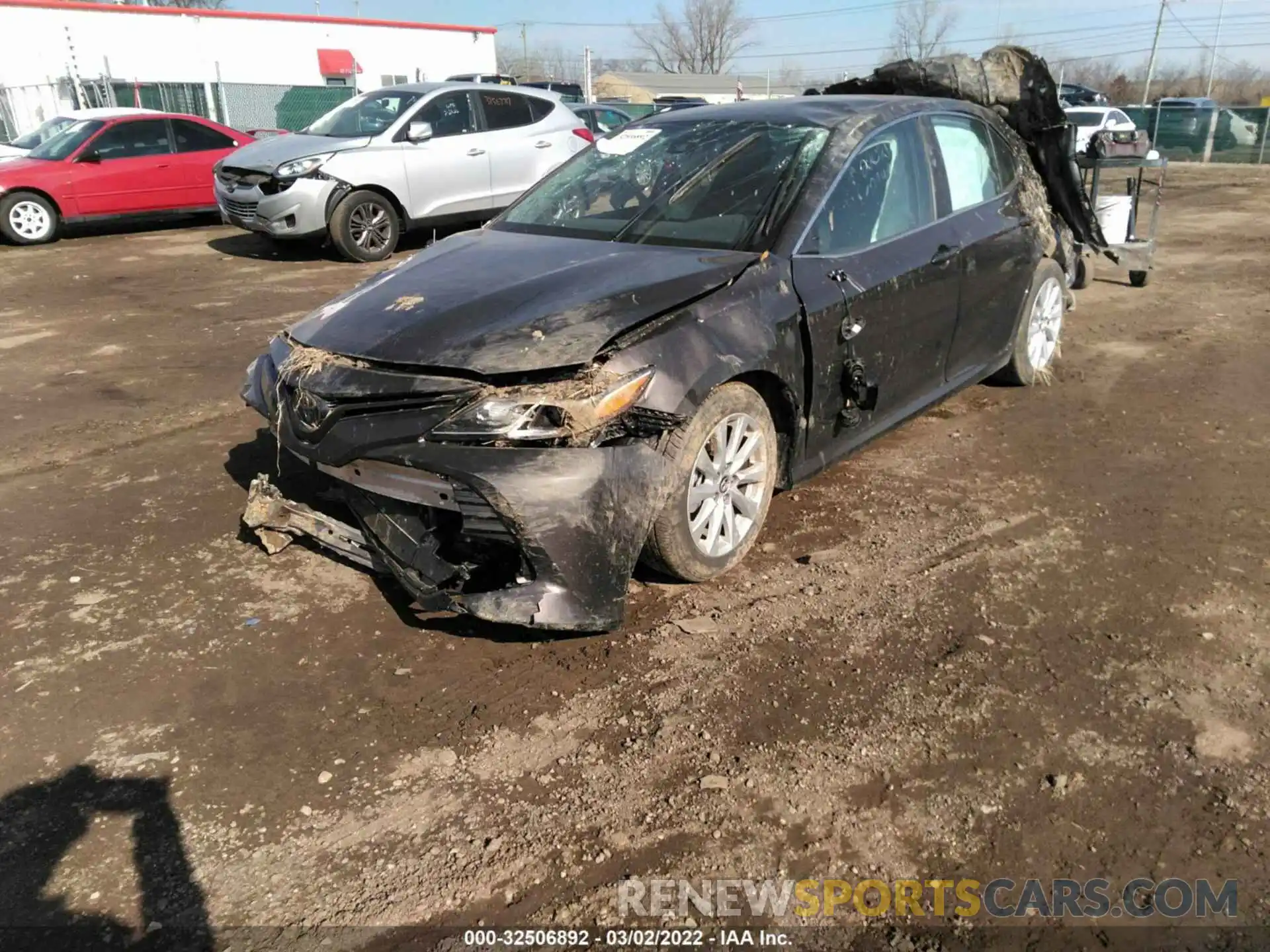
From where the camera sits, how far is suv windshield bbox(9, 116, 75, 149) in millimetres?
14258

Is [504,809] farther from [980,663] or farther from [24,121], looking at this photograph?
[24,121]

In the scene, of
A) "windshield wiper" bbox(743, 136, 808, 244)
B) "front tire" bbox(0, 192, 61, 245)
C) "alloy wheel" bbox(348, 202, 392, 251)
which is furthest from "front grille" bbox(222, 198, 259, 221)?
"windshield wiper" bbox(743, 136, 808, 244)

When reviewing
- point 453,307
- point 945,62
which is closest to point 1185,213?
point 945,62

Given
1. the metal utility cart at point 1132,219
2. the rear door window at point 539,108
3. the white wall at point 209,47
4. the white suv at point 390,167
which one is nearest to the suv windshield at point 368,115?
the white suv at point 390,167

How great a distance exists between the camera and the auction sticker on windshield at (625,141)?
466cm

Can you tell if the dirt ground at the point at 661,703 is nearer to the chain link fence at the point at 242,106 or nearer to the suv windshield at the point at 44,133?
the suv windshield at the point at 44,133

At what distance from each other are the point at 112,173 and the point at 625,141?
10950mm

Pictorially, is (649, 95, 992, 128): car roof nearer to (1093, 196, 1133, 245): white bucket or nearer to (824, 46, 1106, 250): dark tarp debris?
(824, 46, 1106, 250): dark tarp debris

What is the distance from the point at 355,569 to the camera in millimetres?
3857

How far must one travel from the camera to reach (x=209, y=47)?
90.6ft

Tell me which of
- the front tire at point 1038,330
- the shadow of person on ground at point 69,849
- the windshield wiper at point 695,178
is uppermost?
the windshield wiper at point 695,178

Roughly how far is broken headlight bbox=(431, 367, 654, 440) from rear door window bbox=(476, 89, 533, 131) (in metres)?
9.32

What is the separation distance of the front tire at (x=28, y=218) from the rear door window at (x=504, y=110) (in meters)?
6.15

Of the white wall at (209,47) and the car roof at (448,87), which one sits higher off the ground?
the white wall at (209,47)
